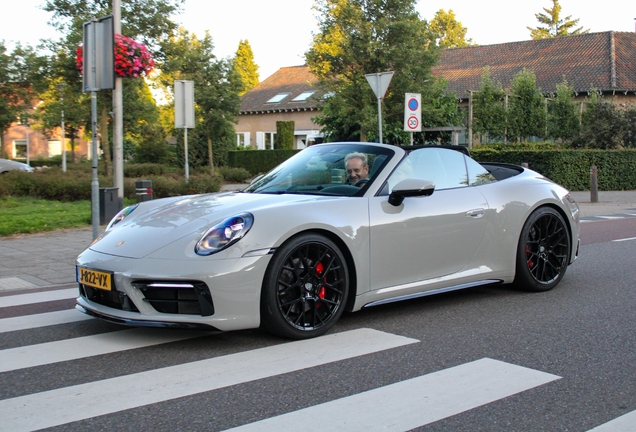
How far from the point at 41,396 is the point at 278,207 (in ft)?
6.23

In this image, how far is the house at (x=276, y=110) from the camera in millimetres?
47344

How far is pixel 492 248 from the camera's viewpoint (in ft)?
19.8

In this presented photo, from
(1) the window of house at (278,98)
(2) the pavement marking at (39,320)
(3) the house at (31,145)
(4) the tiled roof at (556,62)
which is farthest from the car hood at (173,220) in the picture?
(3) the house at (31,145)

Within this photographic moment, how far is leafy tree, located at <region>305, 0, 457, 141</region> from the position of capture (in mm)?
27531

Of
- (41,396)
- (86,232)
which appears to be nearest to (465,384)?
(41,396)

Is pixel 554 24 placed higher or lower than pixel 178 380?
higher

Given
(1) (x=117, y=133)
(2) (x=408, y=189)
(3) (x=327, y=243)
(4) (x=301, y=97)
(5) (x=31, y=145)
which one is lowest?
(3) (x=327, y=243)

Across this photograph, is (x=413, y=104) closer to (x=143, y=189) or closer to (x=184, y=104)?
(x=184, y=104)

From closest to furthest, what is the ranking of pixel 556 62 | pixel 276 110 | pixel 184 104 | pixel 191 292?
pixel 191 292 < pixel 184 104 < pixel 556 62 < pixel 276 110

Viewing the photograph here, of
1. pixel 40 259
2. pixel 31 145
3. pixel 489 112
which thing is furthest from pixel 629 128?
pixel 31 145

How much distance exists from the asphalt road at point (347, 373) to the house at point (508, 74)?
28.9 meters

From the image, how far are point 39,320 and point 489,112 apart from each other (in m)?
27.4

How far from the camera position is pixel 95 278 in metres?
4.70

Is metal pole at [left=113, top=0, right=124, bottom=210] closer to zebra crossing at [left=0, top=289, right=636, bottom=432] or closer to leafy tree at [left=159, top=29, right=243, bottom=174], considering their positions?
zebra crossing at [left=0, top=289, right=636, bottom=432]
